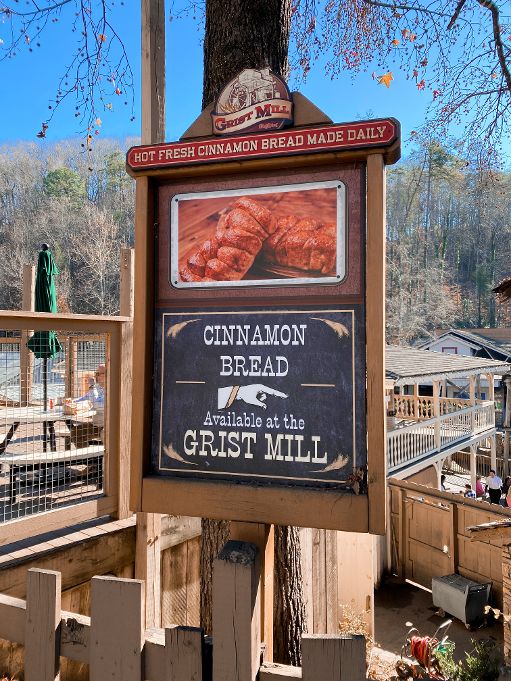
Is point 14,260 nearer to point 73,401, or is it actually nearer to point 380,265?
point 73,401

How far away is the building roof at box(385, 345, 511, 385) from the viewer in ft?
46.6

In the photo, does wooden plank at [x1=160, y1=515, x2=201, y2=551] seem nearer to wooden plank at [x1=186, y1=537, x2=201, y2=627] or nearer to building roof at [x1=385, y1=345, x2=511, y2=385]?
wooden plank at [x1=186, y1=537, x2=201, y2=627]

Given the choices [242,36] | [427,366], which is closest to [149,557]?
[242,36]

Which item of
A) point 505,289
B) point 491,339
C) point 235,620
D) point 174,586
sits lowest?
point 174,586

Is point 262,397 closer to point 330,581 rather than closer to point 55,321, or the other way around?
point 55,321

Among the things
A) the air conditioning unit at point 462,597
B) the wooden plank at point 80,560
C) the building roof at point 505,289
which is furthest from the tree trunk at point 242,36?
the air conditioning unit at point 462,597

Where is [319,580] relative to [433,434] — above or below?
above

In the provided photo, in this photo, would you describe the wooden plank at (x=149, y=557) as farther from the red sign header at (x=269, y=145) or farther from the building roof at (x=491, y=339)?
the building roof at (x=491, y=339)

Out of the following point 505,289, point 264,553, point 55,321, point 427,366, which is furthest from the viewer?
point 427,366

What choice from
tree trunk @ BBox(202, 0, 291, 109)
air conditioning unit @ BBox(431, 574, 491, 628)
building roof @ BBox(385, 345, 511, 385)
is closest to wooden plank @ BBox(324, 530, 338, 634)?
tree trunk @ BBox(202, 0, 291, 109)

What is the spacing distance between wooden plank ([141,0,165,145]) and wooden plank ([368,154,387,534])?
2.92 m

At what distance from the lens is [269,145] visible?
1667 mm

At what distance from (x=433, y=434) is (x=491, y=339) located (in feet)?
62.5

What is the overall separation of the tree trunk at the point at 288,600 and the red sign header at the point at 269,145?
2277 mm
